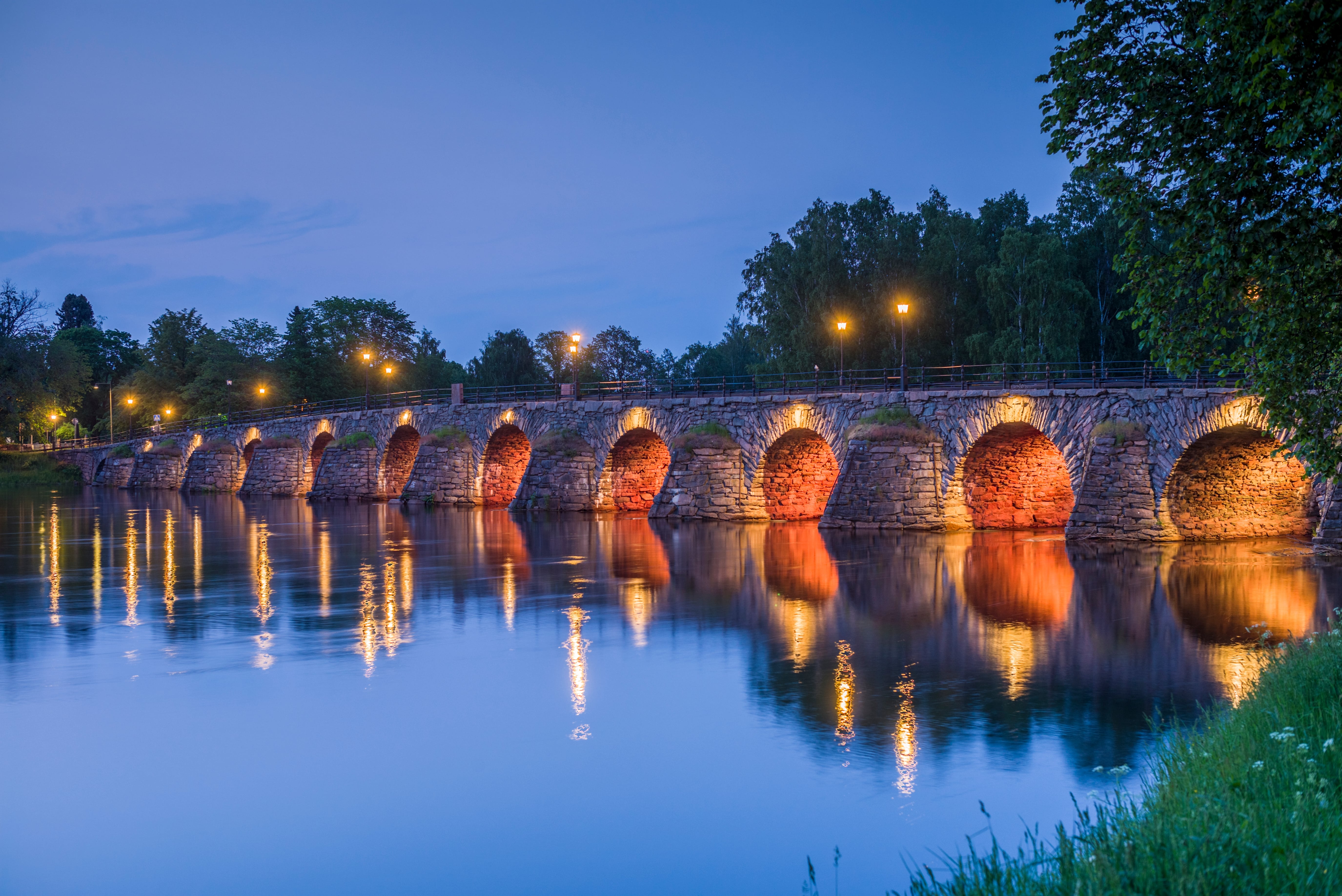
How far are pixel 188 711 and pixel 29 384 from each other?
65.3 metres

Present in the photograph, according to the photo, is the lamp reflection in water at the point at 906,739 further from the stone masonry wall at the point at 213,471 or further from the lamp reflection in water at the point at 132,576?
the stone masonry wall at the point at 213,471

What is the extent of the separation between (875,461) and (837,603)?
12.9 m

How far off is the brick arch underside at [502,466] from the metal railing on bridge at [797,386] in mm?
1665

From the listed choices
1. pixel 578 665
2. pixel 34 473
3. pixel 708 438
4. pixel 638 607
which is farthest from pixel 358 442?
pixel 578 665

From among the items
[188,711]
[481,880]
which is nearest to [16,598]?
[188,711]

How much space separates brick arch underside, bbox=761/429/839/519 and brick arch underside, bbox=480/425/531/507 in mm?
14037

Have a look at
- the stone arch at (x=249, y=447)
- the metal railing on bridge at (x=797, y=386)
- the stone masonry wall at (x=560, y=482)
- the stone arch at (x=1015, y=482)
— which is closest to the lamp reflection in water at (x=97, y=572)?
the stone masonry wall at (x=560, y=482)

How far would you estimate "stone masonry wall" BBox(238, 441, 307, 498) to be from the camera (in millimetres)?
60156

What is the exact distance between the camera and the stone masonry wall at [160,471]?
6912 centimetres

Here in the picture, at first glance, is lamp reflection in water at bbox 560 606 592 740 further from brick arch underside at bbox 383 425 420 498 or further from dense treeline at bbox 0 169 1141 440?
brick arch underside at bbox 383 425 420 498

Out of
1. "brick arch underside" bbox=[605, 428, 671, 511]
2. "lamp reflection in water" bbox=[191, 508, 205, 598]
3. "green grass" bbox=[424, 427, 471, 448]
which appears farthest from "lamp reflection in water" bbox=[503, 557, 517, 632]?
"green grass" bbox=[424, 427, 471, 448]

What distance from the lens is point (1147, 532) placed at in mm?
25969

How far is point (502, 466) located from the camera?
48.6m

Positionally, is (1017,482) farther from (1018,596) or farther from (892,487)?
(1018,596)
